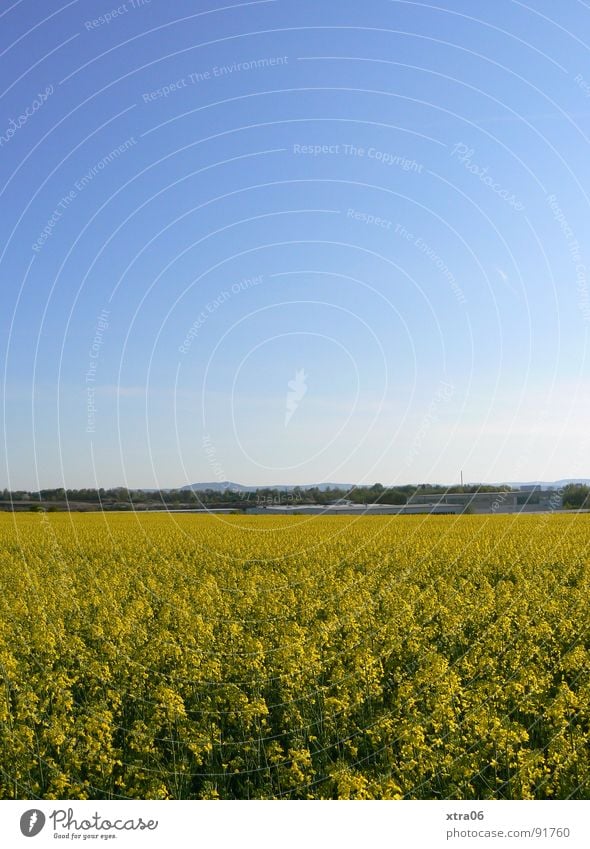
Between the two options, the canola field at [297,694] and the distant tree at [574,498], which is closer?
the canola field at [297,694]

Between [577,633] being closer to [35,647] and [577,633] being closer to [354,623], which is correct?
[354,623]

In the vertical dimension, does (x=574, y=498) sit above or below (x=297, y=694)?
above

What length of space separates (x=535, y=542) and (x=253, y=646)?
77.0ft

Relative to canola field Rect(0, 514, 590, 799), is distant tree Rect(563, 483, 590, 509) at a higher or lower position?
higher

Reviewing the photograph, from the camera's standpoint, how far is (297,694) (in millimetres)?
10703

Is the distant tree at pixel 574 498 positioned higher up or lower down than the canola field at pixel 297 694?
higher up

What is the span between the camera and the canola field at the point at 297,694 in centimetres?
855

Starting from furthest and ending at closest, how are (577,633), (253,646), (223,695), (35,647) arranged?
1. (577,633)
2. (35,647)
3. (253,646)
4. (223,695)

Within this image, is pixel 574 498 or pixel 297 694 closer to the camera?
pixel 297 694

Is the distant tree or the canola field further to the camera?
the distant tree

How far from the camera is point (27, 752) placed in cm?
885

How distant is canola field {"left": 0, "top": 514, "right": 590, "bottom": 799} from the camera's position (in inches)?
337
